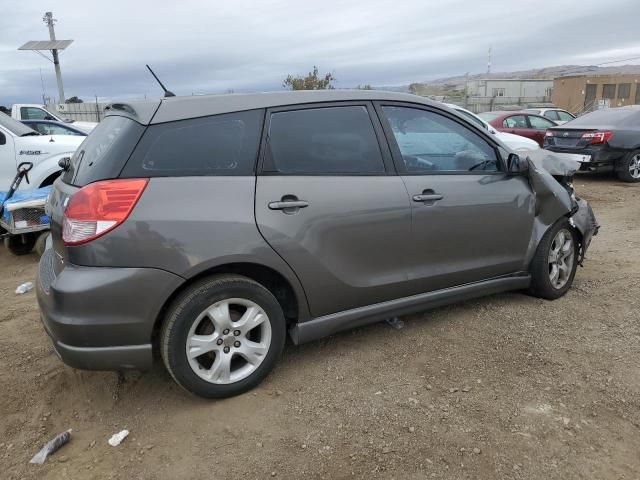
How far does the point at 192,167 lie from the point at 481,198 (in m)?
1.98

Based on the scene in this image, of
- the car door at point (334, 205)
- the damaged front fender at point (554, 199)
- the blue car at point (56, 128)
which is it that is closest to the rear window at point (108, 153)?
the car door at point (334, 205)

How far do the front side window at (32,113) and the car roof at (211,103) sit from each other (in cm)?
1374

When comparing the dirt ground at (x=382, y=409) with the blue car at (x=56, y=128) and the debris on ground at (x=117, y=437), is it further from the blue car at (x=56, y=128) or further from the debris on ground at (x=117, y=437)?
the blue car at (x=56, y=128)

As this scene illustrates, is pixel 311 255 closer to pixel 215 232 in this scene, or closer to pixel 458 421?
pixel 215 232

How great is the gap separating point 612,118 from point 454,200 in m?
8.76

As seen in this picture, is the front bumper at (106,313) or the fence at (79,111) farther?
the fence at (79,111)

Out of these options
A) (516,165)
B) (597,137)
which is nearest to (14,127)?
(516,165)

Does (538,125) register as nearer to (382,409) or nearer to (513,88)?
(382,409)

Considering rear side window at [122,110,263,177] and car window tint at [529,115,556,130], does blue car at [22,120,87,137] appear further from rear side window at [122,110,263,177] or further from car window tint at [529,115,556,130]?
car window tint at [529,115,556,130]

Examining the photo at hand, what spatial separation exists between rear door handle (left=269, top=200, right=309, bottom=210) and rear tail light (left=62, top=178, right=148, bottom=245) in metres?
0.68

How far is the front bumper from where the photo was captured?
252 cm

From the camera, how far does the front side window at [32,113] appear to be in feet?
48.6

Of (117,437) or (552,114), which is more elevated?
(552,114)

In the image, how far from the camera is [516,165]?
3.75 m
